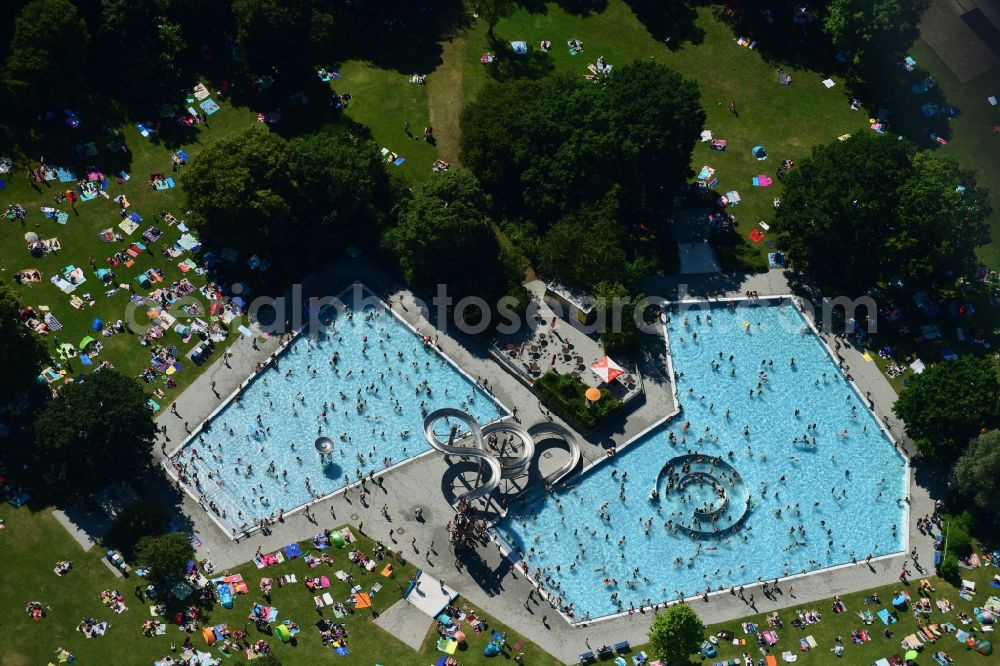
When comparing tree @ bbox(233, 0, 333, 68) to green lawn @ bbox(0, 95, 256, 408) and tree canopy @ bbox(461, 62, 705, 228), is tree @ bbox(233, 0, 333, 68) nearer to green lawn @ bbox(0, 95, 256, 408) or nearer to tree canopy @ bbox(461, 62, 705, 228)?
green lawn @ bbox(0, 95, 256, 408)

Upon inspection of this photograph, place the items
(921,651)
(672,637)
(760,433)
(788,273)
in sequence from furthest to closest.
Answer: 1. (788,273)
2. (760,433)
3. (921,651)
4. (672,637)

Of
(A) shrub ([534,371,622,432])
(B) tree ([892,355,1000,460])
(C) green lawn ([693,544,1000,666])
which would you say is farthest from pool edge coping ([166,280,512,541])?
(B) tree ([892,355,1000,460])

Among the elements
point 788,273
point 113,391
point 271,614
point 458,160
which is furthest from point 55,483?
point 788,273

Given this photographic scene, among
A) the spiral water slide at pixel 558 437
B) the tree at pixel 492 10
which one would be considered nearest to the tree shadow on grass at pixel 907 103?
the tree at pixel 492 10

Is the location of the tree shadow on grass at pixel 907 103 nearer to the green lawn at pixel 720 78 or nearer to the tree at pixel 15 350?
the green lawn at pixel 720 78

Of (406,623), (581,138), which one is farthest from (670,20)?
(406,623)

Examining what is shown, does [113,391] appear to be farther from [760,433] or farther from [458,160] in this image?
[760,433]

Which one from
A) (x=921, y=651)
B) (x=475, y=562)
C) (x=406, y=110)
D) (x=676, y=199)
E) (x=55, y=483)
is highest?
(x=406, y=110)

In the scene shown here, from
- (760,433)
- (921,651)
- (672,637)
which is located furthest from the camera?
(760,433)
